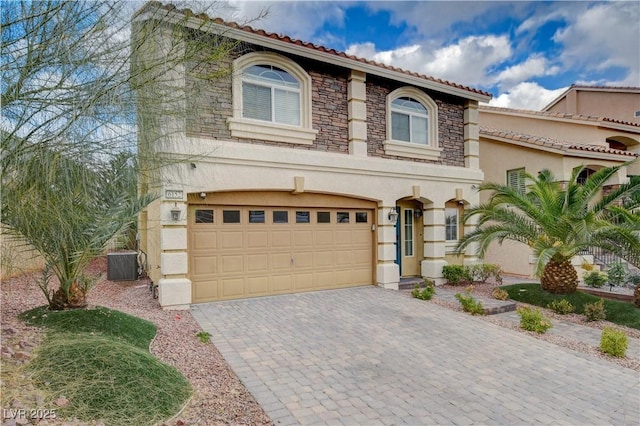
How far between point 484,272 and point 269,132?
882 centimetres

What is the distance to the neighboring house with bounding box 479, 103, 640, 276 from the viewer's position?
13.6m

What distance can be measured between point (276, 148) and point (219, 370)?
19.8 ft

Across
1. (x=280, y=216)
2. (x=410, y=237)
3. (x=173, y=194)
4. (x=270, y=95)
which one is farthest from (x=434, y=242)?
(x=173, y=194)

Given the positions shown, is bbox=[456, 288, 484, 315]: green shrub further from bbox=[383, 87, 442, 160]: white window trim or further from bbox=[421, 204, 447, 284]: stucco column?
bbox=[383, 87, 442, 160]: white window trim

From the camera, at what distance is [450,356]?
6047 mm

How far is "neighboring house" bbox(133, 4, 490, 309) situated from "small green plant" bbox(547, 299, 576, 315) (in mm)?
3708

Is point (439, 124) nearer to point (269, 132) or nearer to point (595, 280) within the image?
point (269, 132)

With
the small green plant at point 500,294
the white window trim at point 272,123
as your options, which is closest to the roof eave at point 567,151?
the small green plant at point 500,294

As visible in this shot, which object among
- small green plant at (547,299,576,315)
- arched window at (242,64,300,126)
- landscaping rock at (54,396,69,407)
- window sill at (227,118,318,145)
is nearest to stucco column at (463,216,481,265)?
small green plant at (547,299,576,315)

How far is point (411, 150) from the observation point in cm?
1215

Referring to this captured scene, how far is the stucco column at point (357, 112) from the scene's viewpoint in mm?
10883

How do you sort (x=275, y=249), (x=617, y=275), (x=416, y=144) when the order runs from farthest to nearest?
(x=416, y=144)
(x=617, y=275)
(x=275, y=249)

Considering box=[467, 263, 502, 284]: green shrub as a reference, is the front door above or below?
above

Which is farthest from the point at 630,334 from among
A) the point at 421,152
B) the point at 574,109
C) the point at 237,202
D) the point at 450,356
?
the point at 574,109
